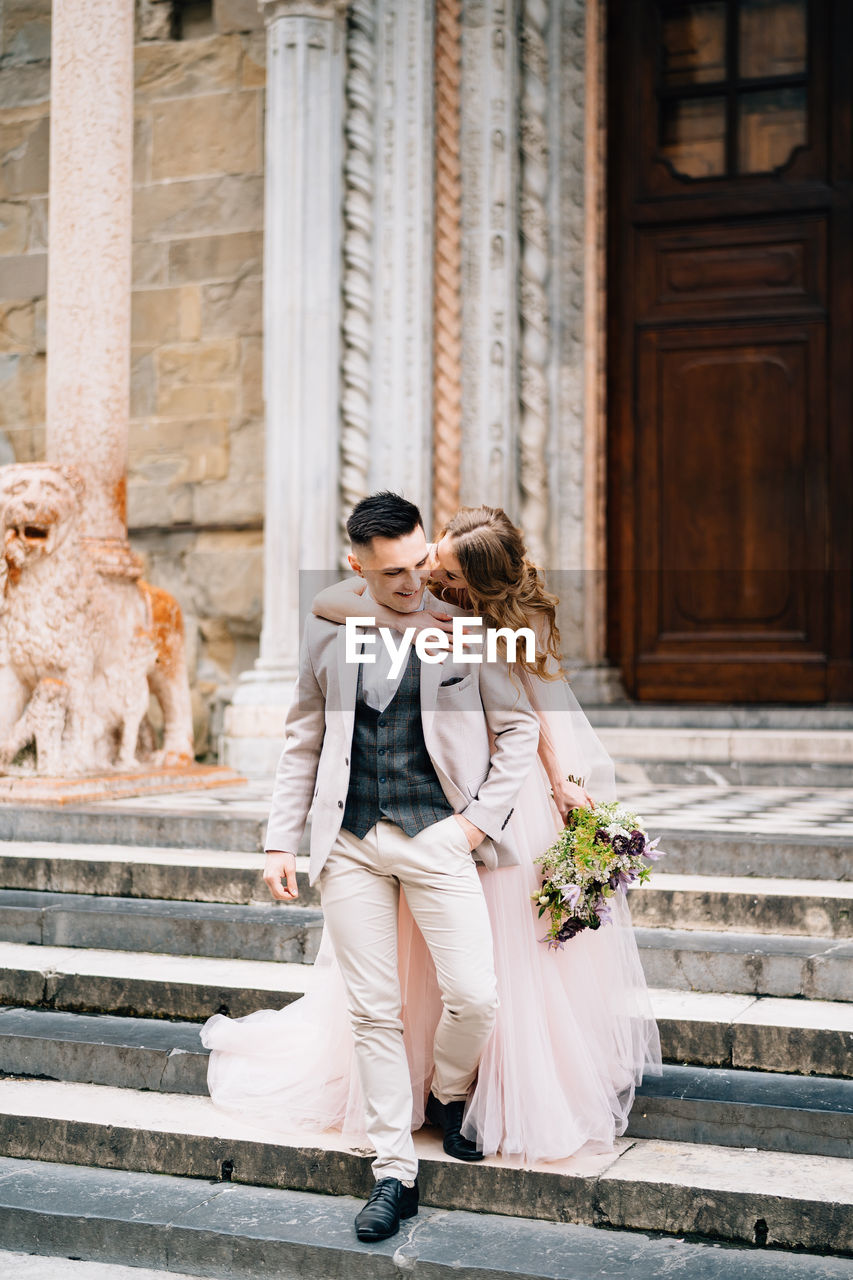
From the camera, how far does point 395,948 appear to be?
10.7ft

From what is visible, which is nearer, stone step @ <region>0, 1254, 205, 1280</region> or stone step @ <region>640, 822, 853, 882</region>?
stone step @ <region>0, 1254, 205, 1280</region>

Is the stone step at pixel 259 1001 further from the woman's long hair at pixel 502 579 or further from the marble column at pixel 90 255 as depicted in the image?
the marble column at pixel 90 255

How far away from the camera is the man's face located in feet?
10.3

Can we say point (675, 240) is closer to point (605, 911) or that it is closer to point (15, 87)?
point (15, 87)

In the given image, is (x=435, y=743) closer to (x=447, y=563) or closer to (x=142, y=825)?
(x=447, y=563)

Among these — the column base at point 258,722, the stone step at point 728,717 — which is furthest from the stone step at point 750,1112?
the column base at point 258,722

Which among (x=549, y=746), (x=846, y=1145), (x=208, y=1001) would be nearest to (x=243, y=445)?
(x=208, y=1001)

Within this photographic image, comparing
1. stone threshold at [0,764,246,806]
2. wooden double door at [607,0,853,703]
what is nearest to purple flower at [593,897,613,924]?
stone threshold at [0,764,246,806]

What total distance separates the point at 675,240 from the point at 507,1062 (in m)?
5.89

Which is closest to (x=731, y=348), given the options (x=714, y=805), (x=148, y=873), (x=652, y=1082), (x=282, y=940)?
(x=714, y=805)

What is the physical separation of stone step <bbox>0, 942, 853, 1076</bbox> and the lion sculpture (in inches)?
66.9

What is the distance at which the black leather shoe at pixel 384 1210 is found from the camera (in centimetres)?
307

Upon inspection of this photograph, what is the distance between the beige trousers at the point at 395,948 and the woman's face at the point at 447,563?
56cm

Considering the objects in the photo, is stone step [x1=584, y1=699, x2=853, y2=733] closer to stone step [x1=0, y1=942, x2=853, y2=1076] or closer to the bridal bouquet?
stone step [x1=0, y1=942, x2=853, y2=1076]
